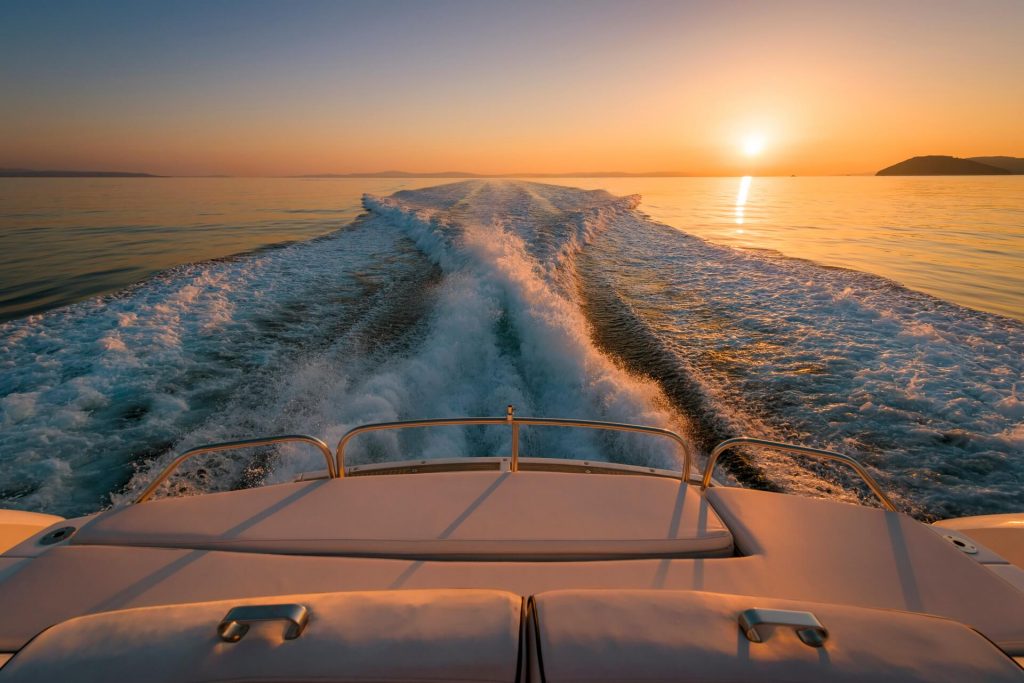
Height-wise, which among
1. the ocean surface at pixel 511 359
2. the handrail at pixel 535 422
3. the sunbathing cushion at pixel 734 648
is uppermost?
the sunbathing cushion at pixel 734 648

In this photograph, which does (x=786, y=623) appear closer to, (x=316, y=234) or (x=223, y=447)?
(x=223, y=447)

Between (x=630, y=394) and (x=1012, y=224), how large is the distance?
75.6 feet

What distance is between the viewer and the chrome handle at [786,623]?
922 millimetres

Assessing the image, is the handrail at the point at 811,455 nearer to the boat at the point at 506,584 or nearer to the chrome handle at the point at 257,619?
the boat at the point at 506,584

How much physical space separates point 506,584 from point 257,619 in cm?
76

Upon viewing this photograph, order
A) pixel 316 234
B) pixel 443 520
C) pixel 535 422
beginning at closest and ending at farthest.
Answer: pixel 443 520 → pixel 535 422 → pixel 316 234

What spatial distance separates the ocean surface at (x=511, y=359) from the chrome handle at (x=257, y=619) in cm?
297

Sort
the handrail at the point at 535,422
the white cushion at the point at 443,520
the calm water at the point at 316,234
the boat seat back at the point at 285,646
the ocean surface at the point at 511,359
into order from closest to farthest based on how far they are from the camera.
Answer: the boat seat back at the point at 285,646
the white cushion at the point at 443,520
the handrail at the point at 535,422
the ocean surface at the point at 511,359
the calm water at the point at 316,234

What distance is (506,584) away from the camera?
144 cm

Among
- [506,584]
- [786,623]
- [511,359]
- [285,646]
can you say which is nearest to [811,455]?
[786,623]

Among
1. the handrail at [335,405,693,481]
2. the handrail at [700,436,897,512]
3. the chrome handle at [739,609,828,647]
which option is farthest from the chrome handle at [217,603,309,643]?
the handrail at [700,436,897,512]

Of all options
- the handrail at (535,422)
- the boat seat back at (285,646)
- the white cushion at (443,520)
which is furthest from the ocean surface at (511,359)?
the boat seat back at (285,646)

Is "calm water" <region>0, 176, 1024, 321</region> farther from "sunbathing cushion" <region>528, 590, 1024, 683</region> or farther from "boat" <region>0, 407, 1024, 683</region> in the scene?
"sunbathing cushion" <region>528, 590, 1024, 683</region>

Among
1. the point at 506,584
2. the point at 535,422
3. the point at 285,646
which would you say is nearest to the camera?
the point at 285,646
